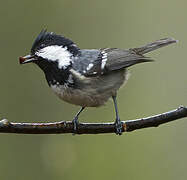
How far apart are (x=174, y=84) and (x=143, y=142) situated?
977mm

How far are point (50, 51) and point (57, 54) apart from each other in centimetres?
8

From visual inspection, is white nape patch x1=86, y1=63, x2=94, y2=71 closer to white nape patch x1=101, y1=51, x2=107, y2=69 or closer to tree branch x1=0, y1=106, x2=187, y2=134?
white nape patch x1=101, y1=51, x2=107, y2=69

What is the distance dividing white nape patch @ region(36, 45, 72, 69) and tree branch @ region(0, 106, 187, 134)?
649mm

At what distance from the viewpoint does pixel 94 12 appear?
7.18 m

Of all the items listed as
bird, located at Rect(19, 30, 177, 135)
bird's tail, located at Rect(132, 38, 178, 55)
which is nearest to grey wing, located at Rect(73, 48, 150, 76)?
bird, located at Rect(19, 30, 177, 135)

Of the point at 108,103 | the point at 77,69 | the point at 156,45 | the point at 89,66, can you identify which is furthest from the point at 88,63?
the point at 108,103

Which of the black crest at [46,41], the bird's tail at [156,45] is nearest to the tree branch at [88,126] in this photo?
the black crest at [46,41]

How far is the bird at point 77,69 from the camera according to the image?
402 cm

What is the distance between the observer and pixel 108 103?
6.45 m

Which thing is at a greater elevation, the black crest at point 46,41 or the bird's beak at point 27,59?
the black crest at point 46,41

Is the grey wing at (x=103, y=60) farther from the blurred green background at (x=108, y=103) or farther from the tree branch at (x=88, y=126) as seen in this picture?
the blurred green background at (x=108, y=103)

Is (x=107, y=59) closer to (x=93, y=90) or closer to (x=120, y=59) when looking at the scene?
(x=120, y=59)

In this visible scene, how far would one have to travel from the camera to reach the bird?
402cm

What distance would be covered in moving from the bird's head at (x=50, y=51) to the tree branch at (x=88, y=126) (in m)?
0.67
